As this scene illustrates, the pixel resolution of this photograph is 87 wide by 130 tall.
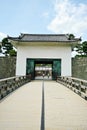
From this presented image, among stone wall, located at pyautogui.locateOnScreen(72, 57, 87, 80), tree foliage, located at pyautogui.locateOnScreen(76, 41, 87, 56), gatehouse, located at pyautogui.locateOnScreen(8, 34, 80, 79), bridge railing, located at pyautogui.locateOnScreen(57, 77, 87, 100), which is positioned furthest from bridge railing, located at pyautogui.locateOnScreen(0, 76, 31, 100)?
tree foliage, located at pyautogui.locateOnScreen(76, 41, 87, 56)

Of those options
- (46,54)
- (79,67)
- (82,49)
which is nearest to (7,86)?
(46,54)

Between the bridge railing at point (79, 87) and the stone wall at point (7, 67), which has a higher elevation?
the stone wall at point (7, 67)

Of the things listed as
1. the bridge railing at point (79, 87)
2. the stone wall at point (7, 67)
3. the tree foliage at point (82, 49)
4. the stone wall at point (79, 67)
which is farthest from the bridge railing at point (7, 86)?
the tree foliage at point (82, 49)

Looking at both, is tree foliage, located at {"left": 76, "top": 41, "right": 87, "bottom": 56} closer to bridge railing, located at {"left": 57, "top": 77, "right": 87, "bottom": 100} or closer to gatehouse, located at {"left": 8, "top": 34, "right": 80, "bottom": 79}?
gatehouse, located at {"left": 8, "top": 34, "right": 80, "bottom": 79}

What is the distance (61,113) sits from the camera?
5.16 meters

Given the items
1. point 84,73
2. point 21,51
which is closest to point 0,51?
point 21,51

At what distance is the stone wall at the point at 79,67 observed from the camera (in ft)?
65.0

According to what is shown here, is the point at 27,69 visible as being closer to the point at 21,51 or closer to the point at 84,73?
the point at 21,51

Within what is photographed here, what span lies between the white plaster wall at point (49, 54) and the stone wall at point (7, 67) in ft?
3.19

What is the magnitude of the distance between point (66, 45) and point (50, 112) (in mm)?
15237

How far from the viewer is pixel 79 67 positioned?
2009 cm

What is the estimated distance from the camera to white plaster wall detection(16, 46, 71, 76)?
19.8 meters

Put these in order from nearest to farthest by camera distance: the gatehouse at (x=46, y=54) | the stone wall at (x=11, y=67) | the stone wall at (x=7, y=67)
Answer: the gatehouse at (x=46, y=54) → the stone wall at (x=11, y=67) → the stone wall at (x=7, y=67)

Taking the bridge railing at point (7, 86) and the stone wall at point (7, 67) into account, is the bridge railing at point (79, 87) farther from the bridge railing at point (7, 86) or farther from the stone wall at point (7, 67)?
the stone wall at point (7, 67)
